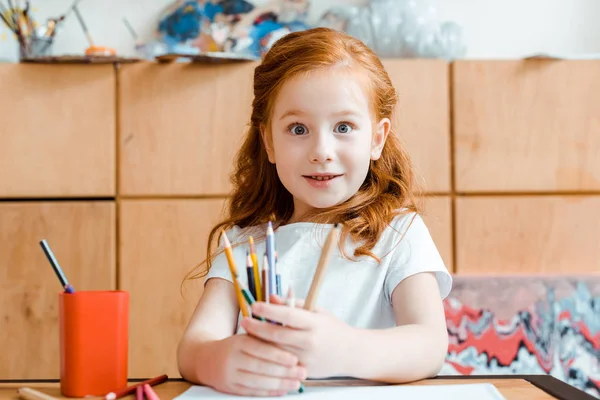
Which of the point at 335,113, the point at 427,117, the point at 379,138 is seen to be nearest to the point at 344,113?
the point at 335,113

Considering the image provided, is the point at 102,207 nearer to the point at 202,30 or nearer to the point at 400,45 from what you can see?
the point at 202,30

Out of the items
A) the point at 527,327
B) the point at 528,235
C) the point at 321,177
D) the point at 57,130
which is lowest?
the point at 527,327

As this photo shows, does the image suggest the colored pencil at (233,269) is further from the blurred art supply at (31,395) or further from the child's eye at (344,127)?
the child's eye at (344,127)

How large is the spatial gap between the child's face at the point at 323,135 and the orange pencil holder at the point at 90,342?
33cm

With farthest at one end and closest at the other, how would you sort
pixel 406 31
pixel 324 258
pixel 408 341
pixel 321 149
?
1. pixel 406 31
2. pixel 321 149
3. pixel 408 341
4. pixel 324 258

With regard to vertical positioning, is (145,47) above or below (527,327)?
above

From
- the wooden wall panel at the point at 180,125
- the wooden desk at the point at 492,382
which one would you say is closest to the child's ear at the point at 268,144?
the wooden desk at the point at 492,382

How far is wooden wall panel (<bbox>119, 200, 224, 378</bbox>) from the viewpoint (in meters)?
2.06

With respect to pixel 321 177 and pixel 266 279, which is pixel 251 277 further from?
pixel 321 177

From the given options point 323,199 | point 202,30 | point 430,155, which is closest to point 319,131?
point 323,199

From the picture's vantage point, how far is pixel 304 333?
65 centimetres

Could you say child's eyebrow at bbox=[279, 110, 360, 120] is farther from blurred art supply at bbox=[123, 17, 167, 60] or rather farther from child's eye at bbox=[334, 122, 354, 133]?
blurred art supply at bbox=[123, 17, 167, 60]

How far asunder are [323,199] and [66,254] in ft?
4.25

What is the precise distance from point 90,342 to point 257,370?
0.17 m
